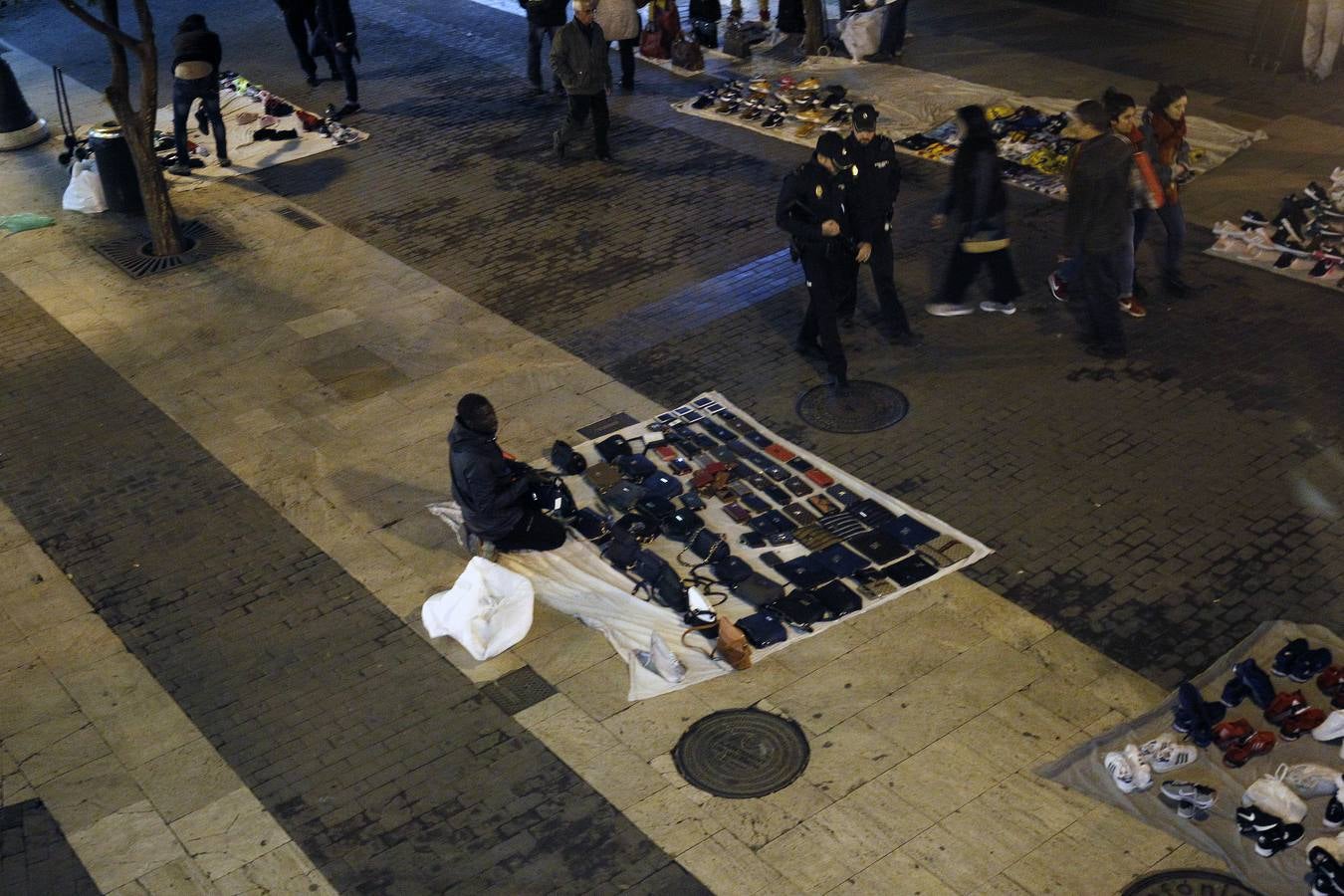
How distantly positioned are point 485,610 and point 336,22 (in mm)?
11742

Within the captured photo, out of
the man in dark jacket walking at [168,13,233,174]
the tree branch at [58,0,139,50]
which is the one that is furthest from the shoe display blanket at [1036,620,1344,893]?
the man in dark jacket walking at [168,13,233,174]

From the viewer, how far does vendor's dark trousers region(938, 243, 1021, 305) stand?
463 inches

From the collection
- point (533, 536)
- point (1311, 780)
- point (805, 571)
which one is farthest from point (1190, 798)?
point (533, 536)

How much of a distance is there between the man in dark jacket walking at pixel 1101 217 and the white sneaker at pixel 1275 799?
4821mm

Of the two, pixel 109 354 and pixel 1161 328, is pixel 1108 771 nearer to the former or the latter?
pixel 1161 328

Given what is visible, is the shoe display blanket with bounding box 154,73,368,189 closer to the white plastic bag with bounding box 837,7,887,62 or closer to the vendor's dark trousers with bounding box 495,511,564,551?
the white plastic bag with bounding box 837,7,887,62

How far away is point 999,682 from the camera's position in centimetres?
808

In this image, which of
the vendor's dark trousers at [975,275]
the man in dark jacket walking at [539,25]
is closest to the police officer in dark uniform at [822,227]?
the vendor's dark trousers at [975,275]

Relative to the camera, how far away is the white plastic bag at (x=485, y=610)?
8.62 metres

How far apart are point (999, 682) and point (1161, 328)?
15.7ft

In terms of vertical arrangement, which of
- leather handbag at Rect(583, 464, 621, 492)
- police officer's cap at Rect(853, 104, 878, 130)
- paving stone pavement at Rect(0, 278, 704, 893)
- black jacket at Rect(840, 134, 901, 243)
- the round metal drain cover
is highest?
police officer's cap at Rect(853, 104, 878, 130)

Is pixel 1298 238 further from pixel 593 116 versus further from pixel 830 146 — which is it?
pixel 593 116

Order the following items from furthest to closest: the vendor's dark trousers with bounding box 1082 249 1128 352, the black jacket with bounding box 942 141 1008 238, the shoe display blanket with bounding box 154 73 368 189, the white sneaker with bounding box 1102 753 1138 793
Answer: the shoe display blanket with bounding box 154 73 368 189 < the black jacket with bounding box 942 141 1008 238 < the vendor's dark trousers with bounding box 1082 249 1128 352 < the white sneaker with bounding box 1102 753 1138 793

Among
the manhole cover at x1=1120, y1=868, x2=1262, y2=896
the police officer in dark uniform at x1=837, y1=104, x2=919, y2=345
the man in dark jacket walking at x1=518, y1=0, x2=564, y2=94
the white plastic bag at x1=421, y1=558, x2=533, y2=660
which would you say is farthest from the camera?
the man in dark jacket walking at x1=518, y1=0, x2=564, y2=94
